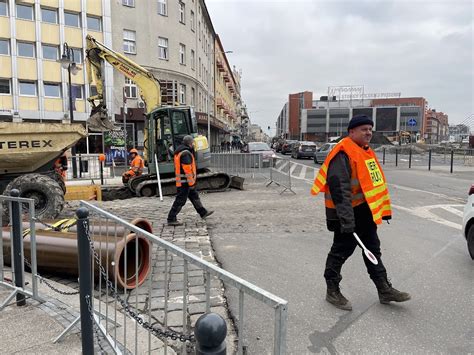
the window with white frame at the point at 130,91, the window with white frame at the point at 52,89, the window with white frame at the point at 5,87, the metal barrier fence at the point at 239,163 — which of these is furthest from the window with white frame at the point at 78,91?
the metal barrier fence at the point at 239,163

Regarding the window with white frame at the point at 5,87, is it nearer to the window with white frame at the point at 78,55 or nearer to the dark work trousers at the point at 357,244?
the window with white frame at the point at 78,55

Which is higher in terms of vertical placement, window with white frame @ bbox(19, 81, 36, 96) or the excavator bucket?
window with white frame @ bbox(19, 81, 36, 96)

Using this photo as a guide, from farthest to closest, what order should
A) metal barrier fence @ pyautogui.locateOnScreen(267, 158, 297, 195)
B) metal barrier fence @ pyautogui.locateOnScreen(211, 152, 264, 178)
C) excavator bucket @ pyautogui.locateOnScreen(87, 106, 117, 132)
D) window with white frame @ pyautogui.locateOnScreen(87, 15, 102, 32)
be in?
window with white frame @ pyautogui.locateOnScreen(87, 15, 102, 32), metal barrier fence @ pyautogui.locateOnScreen(211, 152, 264, 178), metal barrier fence @ pyautogui.locateOnScreen(267, 158, 297, 195), excavator bucket @ pyautogui.locateOnScreen(87, 106, 117, 132)

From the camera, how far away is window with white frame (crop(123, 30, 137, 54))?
31672mm

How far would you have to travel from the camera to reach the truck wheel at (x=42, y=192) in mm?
8109

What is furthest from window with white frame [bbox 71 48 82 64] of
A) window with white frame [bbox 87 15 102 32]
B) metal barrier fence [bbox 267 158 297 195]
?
metal barrier fence [bbox 267 158 297 195]

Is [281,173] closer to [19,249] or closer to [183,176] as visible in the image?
[183,176]

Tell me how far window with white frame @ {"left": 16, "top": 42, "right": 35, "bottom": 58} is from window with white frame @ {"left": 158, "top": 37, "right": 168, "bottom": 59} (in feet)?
31.3

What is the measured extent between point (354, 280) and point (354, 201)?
125 centimetres

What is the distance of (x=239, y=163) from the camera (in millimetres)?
16047

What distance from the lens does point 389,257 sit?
5668 millimetres

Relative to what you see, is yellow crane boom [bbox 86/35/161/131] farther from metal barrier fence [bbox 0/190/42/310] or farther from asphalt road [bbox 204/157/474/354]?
metal barrier fence [bbox 0/190/42/310]

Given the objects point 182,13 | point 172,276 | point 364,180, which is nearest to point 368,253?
point 364,180

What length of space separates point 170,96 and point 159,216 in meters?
26.5
